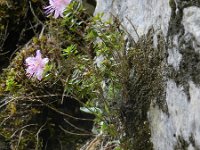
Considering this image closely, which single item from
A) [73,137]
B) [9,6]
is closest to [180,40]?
[73,137]

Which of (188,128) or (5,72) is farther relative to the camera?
(5,72)

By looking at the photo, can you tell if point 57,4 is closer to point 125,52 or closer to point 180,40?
point 125,52

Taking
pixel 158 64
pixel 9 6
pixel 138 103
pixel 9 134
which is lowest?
pixel 9 134

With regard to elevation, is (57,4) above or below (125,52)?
above

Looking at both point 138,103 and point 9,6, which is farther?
point 9,6

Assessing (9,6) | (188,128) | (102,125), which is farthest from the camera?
(9,6)

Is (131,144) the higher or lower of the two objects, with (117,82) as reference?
lower

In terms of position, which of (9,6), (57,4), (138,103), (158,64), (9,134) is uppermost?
(9,6)

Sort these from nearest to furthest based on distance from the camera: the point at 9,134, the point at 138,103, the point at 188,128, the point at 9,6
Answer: the point at 188,128
the point at 138,103
the point at 9,134
the point at 9,6

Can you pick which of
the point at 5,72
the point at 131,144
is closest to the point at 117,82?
the point at 131,144

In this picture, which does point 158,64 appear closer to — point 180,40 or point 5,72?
point 180,40
